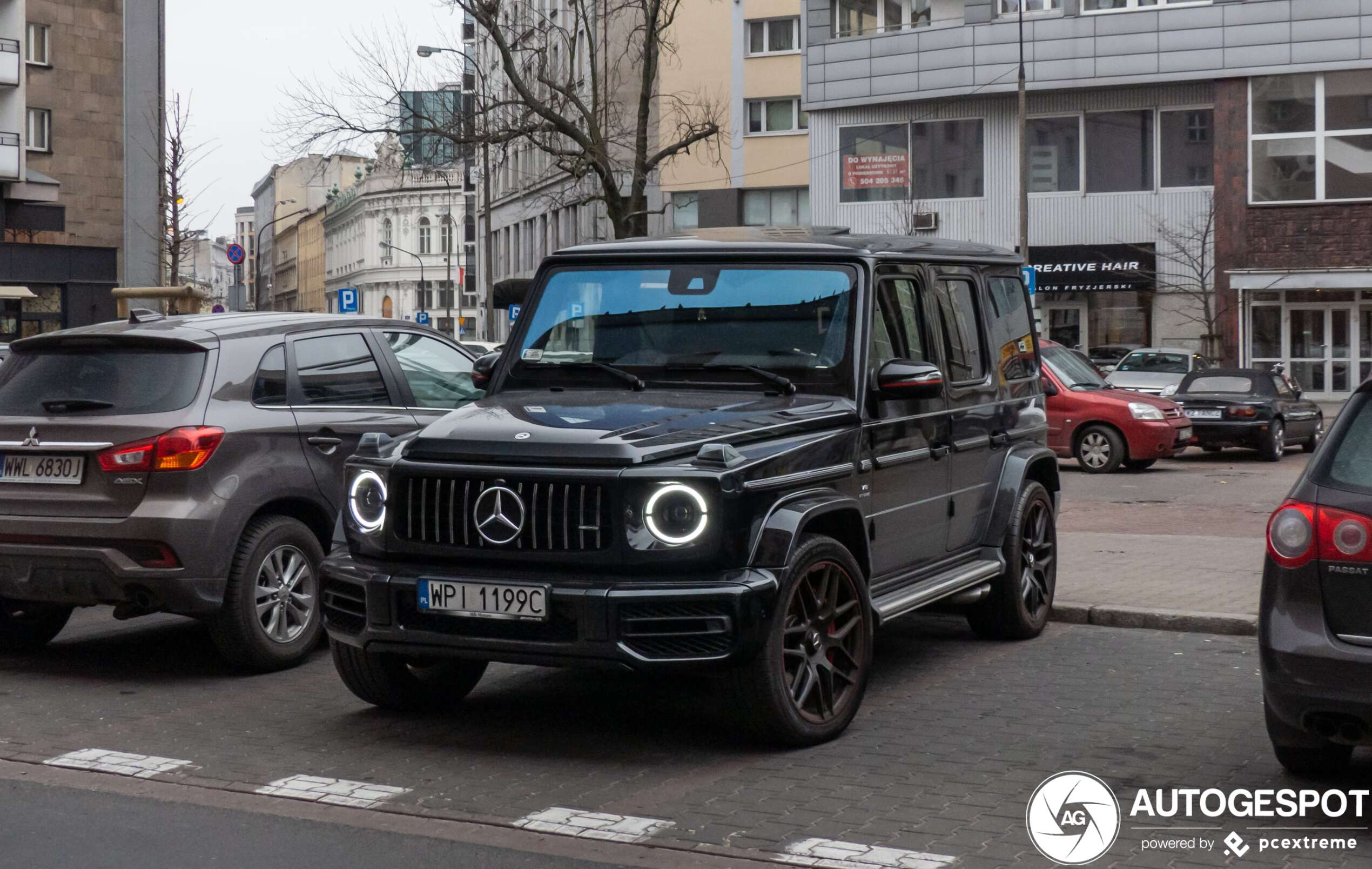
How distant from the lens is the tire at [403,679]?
263 inches

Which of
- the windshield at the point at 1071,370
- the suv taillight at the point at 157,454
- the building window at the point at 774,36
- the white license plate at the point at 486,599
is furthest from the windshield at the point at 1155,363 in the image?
the building window at the point at 774,36

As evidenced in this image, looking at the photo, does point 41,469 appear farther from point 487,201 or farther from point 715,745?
point 487,201

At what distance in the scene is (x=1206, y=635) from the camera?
29.2 feet

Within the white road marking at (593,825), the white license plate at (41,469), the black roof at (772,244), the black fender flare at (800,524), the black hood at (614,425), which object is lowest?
the white road marking at (593,825)

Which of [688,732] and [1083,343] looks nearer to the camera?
[688,732]

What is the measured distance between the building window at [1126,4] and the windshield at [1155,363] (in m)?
14.1

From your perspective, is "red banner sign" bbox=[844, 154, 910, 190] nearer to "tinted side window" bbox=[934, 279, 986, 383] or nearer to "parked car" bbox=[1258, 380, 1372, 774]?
"tinted side window" bbox=[934, 279, 986, 383]

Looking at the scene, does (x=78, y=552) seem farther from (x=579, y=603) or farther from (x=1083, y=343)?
(x=1083, y=343)

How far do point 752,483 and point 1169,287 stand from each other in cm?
3790

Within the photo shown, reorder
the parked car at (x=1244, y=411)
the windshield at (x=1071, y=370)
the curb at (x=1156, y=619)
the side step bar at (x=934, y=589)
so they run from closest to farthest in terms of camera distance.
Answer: the side step bar at (x=934, y=589) → the curb at (x=1156, y=619) → the windshield at (x=1071, y=370) → the parked car at (x=1244, y=411)

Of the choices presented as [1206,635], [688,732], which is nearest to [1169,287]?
[1206,635]

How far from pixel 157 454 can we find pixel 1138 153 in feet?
124

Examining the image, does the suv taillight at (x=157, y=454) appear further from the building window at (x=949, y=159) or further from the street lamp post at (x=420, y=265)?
the street lamp post at (x=420, y=265)

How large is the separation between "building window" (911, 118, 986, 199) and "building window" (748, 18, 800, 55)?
1259cm
